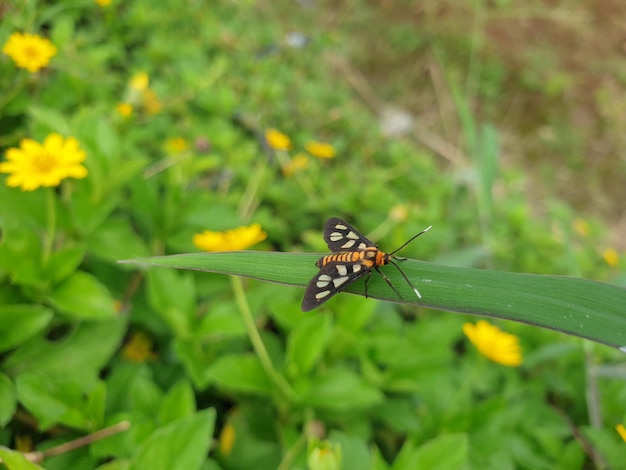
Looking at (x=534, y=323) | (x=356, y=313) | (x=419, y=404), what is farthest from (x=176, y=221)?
(x=534, y=323)

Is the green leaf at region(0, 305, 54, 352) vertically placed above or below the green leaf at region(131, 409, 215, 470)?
above

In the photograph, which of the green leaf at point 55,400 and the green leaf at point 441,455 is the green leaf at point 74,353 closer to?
the green leaf at point 55,400

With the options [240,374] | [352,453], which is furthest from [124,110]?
[352,453]

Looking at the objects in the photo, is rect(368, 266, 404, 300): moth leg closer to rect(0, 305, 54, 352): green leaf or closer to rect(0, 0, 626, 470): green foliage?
rect(0, 0, 626, 470): green foliage

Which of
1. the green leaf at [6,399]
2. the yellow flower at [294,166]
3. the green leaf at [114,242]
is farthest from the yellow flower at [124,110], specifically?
the green leaf at [6,399]

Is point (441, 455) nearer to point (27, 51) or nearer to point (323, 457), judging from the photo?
point (323, 457)

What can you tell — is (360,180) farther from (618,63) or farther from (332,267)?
(618,63)

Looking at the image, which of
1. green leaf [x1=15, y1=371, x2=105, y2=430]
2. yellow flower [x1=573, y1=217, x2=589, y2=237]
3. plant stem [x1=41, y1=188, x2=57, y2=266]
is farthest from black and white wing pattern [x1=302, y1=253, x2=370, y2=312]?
yellow flower [x1=573, y1=217, x2=589, y2=237]
